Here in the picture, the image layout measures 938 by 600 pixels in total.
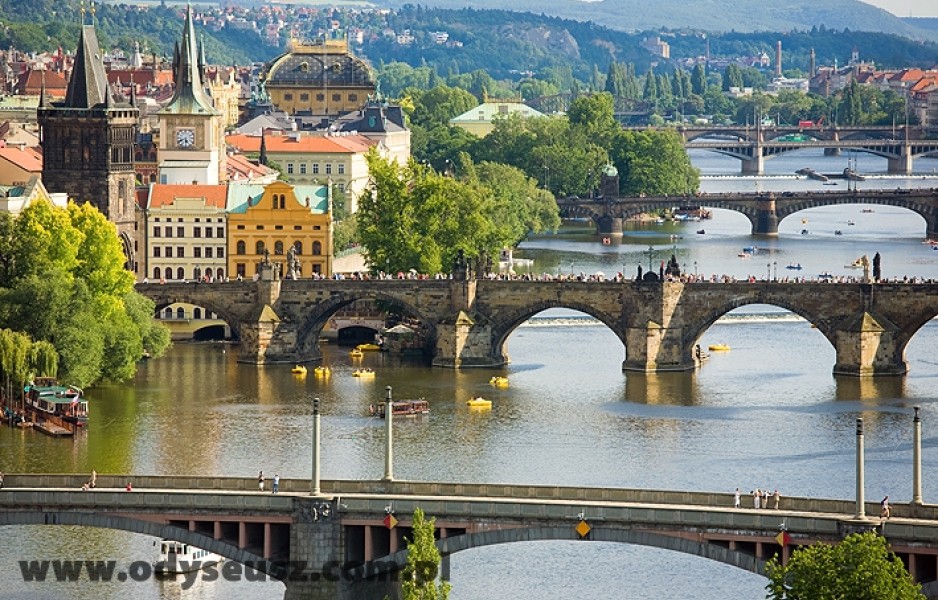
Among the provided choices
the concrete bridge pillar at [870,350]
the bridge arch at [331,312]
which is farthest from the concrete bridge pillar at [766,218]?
the concrete bridge pillar at [870,350]

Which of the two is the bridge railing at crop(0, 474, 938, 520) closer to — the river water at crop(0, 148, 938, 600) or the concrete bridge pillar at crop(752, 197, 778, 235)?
the river water at crop(0, 148, 938, 600)

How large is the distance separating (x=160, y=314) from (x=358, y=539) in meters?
51.0

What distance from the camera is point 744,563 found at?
6397 centimetres

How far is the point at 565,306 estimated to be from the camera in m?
111

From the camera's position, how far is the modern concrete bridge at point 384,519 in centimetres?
6400

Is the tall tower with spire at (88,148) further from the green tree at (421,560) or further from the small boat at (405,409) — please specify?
the green tree at (421,560)

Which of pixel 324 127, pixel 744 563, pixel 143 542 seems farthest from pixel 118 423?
pixel 324 127

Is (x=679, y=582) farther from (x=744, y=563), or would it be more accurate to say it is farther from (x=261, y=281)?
(x=261, y=281)

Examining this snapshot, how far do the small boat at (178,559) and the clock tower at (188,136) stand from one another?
56.9 meters

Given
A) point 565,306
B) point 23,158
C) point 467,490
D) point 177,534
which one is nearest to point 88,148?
point 23,158

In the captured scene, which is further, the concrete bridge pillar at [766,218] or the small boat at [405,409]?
the concrete bridge pillar at [766,218]

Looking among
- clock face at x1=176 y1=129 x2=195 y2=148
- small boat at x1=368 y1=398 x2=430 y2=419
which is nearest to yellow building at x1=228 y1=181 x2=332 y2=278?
clock face at x1=176 y1=129 x2=195 y2=148

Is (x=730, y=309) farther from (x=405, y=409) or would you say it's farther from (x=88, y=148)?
(x=88, y=148)

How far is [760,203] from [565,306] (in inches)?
2574
